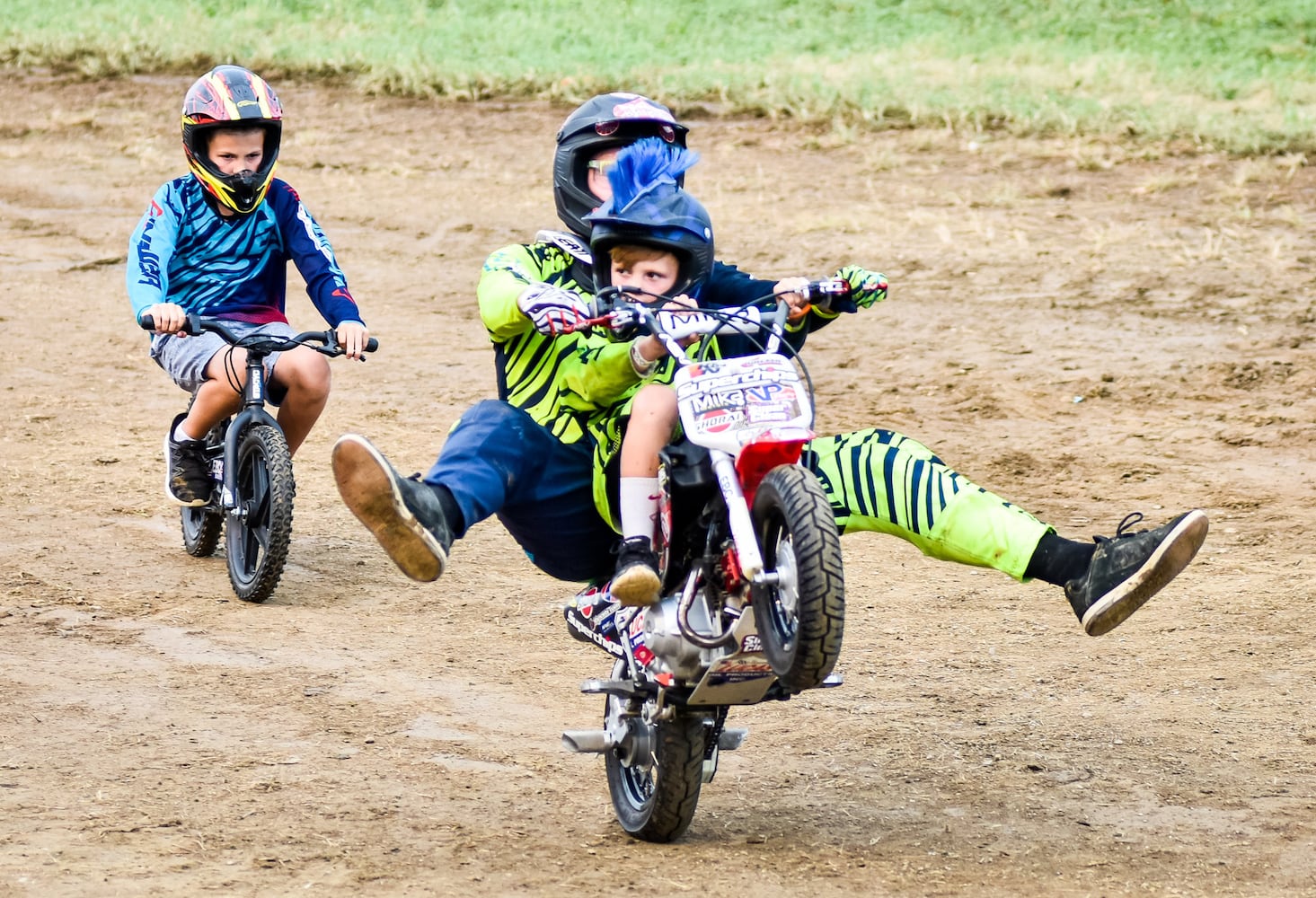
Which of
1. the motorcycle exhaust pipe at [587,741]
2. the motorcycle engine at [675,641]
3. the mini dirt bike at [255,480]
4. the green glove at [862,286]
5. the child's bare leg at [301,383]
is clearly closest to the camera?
the motorcycle engine at [675,641]

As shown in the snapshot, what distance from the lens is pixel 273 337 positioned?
720 centimetres

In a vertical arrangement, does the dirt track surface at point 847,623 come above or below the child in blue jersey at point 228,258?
below

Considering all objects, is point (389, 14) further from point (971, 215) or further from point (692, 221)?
point (692, 221)

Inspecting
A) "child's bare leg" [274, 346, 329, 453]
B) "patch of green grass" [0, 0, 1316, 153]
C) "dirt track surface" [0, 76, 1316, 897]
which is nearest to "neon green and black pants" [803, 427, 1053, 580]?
"dirt track surface" [0, 76, 1316, 897]

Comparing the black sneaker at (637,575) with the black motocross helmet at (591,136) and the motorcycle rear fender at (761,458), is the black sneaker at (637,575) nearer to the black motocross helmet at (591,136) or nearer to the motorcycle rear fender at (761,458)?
the motorcycle rear fender at (761,458)

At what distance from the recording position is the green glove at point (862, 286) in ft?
15.5

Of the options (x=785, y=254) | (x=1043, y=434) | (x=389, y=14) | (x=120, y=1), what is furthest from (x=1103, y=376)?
(x=120, y=1)

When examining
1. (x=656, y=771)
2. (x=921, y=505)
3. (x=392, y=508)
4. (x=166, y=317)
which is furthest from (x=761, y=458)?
(x=166, y=317)

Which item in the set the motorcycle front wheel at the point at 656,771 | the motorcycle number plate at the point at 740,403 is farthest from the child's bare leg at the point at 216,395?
the motorcycle number plate at the point at 740,403

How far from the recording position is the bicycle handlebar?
271 inches

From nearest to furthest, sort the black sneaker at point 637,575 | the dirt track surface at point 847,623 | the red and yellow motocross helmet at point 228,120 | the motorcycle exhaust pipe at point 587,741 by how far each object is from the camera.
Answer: the black sneaker at point 637,575 → the dirt track surface at point 847,623 → the motorcycle exhaust pipe at point 587,741 → the red and yellow motocross helmet at point 228,120

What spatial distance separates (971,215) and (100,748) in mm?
9472

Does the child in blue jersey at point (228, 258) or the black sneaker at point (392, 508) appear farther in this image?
the child in blue jersey at point (228, 258)

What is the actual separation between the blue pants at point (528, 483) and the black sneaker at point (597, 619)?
0.30 ft
